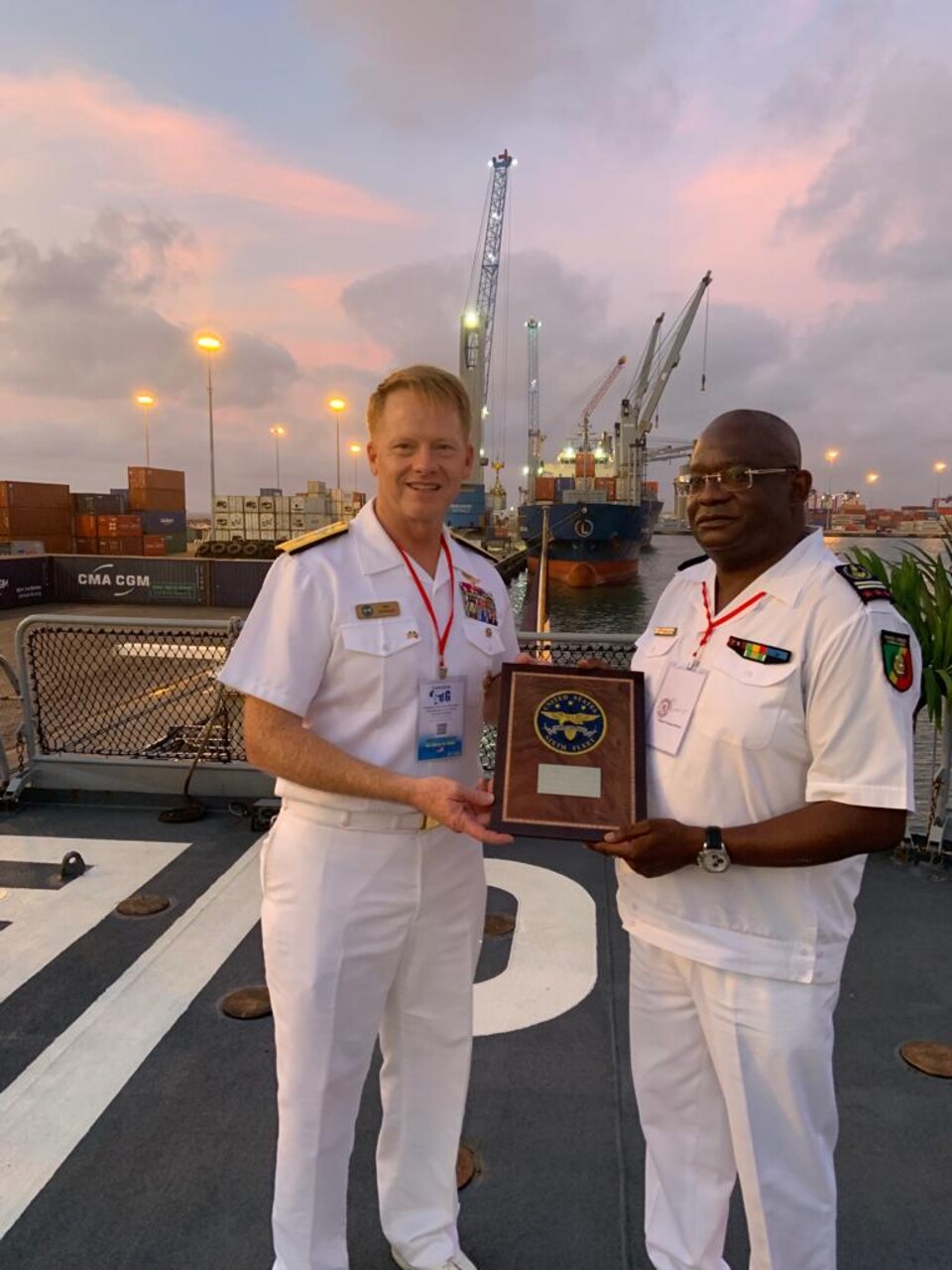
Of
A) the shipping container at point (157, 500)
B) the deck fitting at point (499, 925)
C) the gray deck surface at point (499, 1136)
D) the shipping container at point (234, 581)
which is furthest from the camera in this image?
the shipping container at point (157, 500)

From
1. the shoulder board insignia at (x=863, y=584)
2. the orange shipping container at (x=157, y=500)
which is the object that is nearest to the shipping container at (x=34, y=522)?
the orange shipping container at (x=157, y=500)

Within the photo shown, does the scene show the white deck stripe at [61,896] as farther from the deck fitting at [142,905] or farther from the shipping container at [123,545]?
the shipping container at [123,545]

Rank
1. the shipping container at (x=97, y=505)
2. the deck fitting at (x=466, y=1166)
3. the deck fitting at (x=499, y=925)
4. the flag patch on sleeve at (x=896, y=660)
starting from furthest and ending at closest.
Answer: the shipping container at (x=97, y=505), the deck fitting at (x=499, y=925), the deck fitting at (x=466, y=1166), the flag patch on sleeve at (x=896, y=660)

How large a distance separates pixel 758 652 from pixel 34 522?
42.3m

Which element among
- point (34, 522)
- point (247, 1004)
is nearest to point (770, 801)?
point (247, 1004)

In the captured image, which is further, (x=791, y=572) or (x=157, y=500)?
(x=157, y=500)

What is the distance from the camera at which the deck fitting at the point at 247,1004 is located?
302cm

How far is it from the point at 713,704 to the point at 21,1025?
290cm

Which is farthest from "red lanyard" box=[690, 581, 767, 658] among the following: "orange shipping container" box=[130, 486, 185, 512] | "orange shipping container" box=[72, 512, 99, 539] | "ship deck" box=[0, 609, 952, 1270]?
"orange shipping container" box=[130, 486, 185, 512]

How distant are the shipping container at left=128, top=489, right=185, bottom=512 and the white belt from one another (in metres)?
48.5

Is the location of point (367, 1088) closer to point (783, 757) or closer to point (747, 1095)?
point (747, 1095)

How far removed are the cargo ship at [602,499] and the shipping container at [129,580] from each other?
427 inches

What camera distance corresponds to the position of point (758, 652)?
1531 mm

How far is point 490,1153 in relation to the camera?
2369 mm
